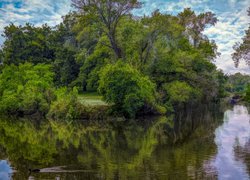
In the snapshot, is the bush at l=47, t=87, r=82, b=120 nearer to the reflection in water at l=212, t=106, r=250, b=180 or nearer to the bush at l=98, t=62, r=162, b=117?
the bush at l=98, t=62, r=162, b=117

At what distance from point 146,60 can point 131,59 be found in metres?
3.21

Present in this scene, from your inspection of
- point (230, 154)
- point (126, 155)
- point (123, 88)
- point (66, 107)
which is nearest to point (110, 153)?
point (126, 155)

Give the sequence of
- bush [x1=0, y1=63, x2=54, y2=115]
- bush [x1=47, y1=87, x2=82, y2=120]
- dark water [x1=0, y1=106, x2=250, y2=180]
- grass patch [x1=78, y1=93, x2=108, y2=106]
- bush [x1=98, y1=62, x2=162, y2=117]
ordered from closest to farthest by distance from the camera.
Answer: dark water [x1=0, y1=106, x2=250, y2=180]
bush [x1=98, y1=62, x2=162, y2=117]
bush [x1=47, y1=87, x2=82, y2=120]
grass patch [x1=78, y1=93, x2=108, y2=106]
bush [x1=0, y1=63, x2=54, y2=115]

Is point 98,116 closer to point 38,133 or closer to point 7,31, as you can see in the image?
point 38,133

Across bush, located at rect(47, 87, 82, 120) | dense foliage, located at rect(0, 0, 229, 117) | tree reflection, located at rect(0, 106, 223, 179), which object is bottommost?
tree reflection, located at rect(0, 106, 223, 179)

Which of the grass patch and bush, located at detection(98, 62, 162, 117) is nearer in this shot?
bush, located at detection(98, 62, 162, 117)

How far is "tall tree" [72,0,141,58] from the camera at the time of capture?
43688 millimetres

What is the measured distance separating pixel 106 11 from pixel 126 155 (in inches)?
1166

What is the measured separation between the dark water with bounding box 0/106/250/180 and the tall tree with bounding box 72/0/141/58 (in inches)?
852

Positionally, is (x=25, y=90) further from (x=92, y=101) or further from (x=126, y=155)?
(x=126, y=155)

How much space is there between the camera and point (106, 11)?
44.4m

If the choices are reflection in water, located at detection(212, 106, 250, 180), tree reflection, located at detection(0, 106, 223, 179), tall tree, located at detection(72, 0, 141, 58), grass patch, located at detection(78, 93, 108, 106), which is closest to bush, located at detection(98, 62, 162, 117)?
grass patch, located at detection(78, 93, 108, 106)

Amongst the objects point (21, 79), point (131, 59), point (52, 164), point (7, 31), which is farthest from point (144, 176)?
point (7, 31)

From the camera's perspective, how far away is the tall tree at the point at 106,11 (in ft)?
143
